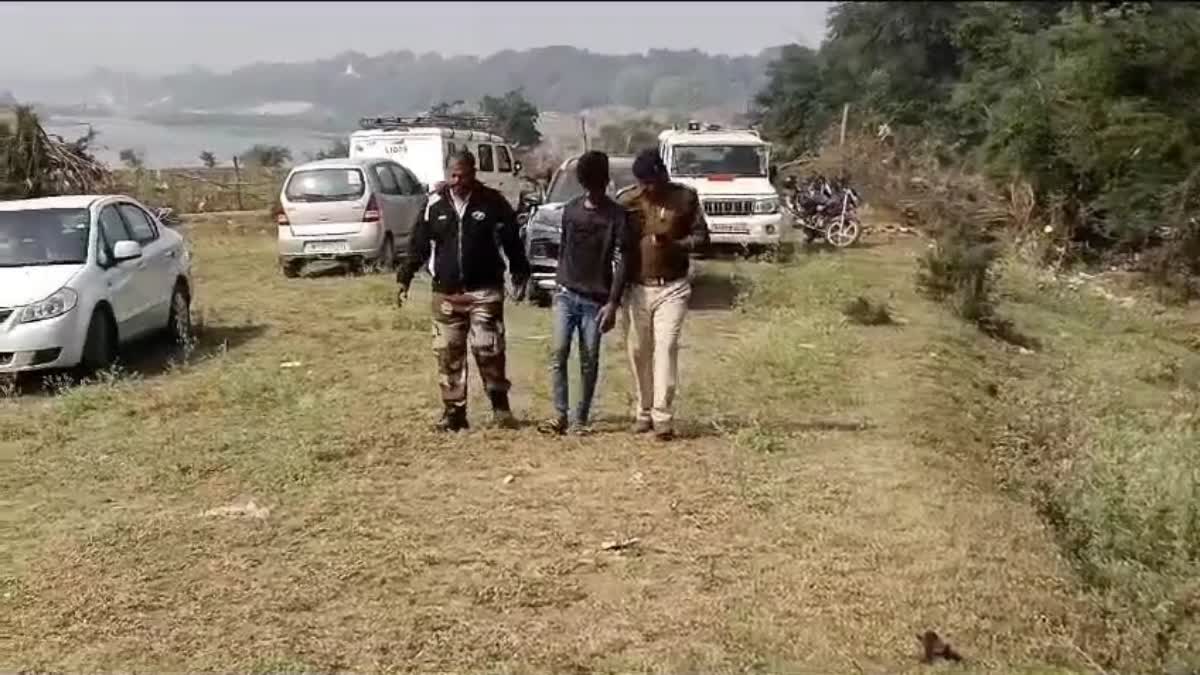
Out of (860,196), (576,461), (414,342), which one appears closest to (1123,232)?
(860,196)

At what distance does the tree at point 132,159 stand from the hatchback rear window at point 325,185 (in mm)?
10610

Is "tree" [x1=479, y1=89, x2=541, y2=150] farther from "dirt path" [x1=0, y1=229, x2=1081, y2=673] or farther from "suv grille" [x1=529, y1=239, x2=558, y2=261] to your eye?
"dirt path" [x1=0, y1=229, x2=1081, y2=673]

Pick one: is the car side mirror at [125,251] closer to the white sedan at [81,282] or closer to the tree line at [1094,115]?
the white sedan at [81,282]

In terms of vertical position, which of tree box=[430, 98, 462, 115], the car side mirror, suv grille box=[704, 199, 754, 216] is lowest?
suv grille box=[704, 199, 754, 216]

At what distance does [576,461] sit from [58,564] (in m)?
2.78

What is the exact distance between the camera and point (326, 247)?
658 inches

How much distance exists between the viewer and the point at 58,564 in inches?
241

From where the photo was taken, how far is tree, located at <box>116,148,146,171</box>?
26.4m

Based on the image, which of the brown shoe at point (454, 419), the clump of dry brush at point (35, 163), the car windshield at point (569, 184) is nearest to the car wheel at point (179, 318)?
the car windshield at point (569, 184)

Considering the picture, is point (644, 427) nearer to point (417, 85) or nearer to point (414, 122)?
point (414, 122)

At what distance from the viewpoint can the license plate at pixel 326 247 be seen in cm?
1670

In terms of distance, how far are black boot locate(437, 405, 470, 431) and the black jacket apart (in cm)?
76

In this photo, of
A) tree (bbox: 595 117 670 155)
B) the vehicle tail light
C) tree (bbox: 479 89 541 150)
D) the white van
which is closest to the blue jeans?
the vehicle tail light

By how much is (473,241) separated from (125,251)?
392cm
